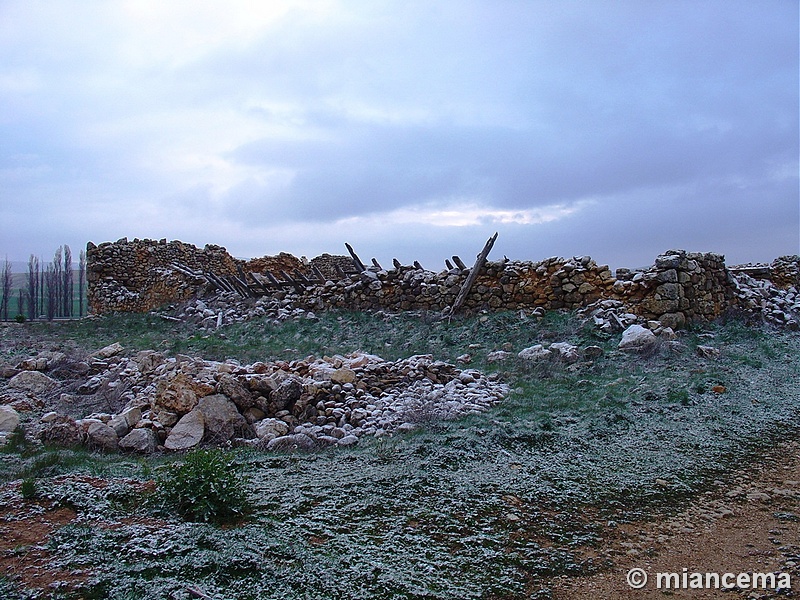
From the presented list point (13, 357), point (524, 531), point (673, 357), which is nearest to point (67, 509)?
point (524, 531)

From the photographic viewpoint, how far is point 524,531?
3.27 m

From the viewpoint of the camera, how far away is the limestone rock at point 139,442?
5219 millimetres

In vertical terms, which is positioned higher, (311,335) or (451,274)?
(451,274)

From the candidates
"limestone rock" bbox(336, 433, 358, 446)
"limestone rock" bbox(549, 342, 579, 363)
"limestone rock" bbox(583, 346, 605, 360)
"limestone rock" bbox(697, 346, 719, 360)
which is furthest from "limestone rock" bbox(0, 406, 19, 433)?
"limestone rock" bbox(697, 346, 719, 360)

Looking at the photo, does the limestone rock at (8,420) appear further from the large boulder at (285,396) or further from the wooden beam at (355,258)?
the wooden beam at (355,258)

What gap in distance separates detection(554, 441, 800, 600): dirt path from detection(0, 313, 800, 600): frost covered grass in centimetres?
14

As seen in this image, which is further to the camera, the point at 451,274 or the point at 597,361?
the point at 451,274

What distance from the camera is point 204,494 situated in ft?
11.1

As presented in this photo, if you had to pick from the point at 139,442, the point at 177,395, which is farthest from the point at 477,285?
the point at 139,442

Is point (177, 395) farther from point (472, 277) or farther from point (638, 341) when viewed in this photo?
point (472, 277)

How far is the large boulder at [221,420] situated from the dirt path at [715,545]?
3.92 m

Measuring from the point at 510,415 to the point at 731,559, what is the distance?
9.61 feet

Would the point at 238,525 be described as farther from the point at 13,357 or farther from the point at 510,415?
the point at 13,357

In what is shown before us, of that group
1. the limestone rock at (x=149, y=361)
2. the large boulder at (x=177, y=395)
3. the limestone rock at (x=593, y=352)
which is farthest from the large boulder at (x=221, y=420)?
the limestone rock at (x=593, y=352)
